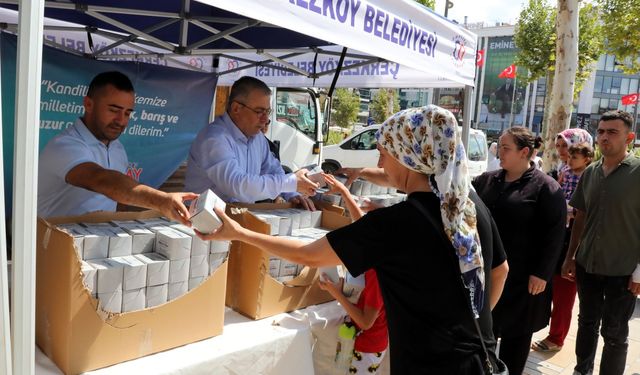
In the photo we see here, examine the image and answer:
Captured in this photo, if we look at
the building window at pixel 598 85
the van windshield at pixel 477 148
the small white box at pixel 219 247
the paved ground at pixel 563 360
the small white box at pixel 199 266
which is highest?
the building window at pixel 598 85

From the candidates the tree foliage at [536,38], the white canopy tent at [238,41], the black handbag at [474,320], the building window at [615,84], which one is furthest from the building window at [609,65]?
the black handbag at [474,320]

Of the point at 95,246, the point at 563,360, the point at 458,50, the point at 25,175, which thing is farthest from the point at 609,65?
the point at 25,175

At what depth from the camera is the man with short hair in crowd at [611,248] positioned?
3031 millimetres

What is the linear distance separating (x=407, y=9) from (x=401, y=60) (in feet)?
0.81

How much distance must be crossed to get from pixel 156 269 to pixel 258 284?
19.3 inches

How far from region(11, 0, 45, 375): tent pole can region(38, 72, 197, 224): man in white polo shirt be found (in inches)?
20.0

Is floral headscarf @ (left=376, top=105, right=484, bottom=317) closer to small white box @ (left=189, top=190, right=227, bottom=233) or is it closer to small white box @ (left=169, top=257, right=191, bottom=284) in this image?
small white box @ (left=189, top=190, right=227, bottom=233)

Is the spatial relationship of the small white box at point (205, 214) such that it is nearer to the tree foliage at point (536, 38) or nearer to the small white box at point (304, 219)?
the small white box at point (304, 219)

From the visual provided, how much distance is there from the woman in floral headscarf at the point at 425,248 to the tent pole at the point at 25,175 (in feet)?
1.71

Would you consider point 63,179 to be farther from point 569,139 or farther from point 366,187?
point 569,139

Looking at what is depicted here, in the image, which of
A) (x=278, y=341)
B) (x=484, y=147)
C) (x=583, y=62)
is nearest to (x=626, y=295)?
(x=278, y=341)

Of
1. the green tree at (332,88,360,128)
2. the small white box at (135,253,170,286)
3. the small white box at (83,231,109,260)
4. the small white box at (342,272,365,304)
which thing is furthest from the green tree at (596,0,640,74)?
the green tree at (332,88,360,128)

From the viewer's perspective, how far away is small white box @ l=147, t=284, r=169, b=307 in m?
1.57

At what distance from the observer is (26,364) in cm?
124
